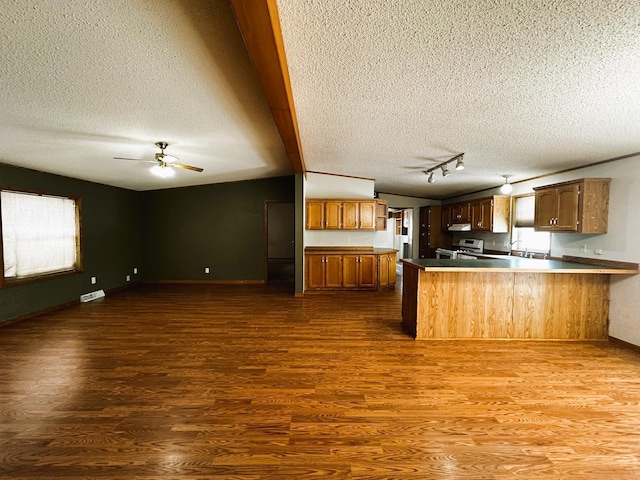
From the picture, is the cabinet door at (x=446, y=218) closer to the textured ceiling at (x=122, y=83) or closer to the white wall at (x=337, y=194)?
the white wall at (x=337, y=194)

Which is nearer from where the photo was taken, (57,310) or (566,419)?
(566,419)

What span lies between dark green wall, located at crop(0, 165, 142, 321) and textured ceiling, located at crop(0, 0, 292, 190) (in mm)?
396

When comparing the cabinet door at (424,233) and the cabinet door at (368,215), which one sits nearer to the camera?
the cabinet door at (368,215)

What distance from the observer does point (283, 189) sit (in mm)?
6883

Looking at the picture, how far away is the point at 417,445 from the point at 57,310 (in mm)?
5513

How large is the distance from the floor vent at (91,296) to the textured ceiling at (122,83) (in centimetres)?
227

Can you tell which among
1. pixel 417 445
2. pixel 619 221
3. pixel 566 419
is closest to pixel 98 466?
pixel 417 445

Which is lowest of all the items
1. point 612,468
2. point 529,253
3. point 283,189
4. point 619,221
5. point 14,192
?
point 612,468

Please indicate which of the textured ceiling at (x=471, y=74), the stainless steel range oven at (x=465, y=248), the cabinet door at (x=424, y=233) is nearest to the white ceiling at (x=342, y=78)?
the textured ceiling at (x=471, y=74)

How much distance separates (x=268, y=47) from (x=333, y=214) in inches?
179

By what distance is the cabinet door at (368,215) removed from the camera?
20.1ft

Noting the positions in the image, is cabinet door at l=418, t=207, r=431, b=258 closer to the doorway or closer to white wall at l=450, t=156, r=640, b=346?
the doorway

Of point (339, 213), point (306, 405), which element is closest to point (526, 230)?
point (339, 213)

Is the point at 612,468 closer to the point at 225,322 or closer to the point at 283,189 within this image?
the point at 225,322
